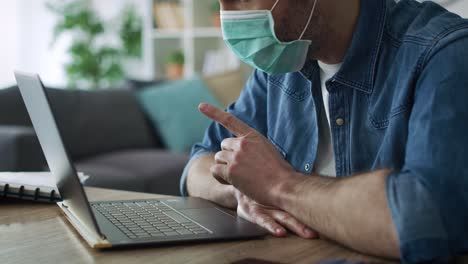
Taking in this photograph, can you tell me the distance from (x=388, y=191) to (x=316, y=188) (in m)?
0.13

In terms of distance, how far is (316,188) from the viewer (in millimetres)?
950

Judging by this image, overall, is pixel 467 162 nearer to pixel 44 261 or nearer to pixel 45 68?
pixel 44 261

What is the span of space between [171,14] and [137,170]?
Result: 240cm

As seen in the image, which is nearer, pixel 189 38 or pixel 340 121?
pixel 340 121

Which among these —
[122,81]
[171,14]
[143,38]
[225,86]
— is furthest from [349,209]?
[143,38]

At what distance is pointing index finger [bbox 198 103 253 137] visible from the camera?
1107mm

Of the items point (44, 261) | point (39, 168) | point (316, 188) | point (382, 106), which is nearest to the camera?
point (44, 261)

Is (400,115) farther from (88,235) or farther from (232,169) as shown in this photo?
(88,235)

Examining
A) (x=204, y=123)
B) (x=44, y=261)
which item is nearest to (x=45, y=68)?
(x=204, y=123)

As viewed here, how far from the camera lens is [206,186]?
4.30 feet

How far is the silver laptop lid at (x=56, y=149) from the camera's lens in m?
0.87

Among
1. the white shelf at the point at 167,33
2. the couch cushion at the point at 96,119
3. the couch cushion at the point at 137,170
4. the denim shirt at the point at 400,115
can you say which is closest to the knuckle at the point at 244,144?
the denim shirt at the point at 400,115

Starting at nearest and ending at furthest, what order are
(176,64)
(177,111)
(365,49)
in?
1. (365,49)
2. (177,111)
3. (176,64)

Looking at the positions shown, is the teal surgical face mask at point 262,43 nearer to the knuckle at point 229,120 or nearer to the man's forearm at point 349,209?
the knuckle at point 229,120
